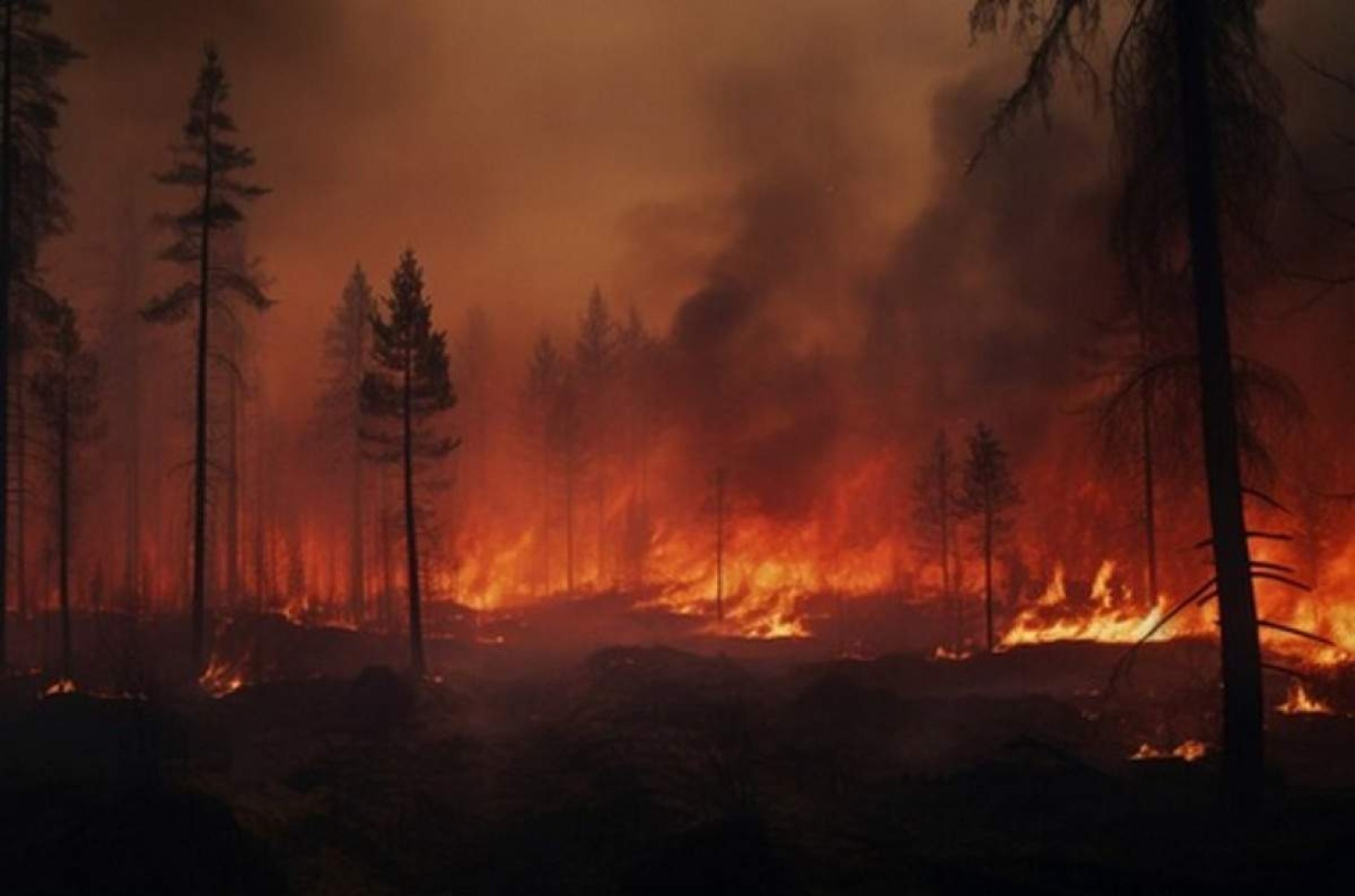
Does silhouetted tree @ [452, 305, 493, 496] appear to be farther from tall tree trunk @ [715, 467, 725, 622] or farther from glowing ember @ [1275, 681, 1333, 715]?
glowing ember @ [1275, 681, 1333, 715]

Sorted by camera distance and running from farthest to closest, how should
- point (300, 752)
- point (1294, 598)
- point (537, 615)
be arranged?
point (537, 615)
point (1294, 598)
point (300, 752)

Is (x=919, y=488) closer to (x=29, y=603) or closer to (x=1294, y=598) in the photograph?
(x=1294, y=598)

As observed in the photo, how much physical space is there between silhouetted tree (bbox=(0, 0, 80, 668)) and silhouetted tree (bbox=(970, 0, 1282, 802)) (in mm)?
21474

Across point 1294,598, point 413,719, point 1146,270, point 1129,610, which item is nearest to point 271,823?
point 413,719

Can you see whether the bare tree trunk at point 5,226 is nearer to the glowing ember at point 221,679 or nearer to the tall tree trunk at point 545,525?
the glowing ember at point 221,679

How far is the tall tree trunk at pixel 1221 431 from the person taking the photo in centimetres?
931

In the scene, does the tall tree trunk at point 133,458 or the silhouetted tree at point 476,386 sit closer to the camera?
the tall tree trunk at point 133,458

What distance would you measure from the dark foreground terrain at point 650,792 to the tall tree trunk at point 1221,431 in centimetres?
82

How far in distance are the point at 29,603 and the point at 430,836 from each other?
142 feet

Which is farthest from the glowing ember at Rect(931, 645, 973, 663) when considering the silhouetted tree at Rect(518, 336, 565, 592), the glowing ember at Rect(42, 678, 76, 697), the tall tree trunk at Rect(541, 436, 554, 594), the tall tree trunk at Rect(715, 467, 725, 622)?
the tall tree trunk at Rect(541, 436, 554, 594)

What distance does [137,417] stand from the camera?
50688 millimetres

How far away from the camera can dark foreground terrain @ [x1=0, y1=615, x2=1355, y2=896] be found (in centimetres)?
774

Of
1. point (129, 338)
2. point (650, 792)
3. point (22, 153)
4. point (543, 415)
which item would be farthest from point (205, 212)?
point (543, 415)

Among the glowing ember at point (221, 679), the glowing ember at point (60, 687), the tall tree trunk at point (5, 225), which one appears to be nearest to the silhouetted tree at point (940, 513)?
the glowing ember at point (221, 679)
